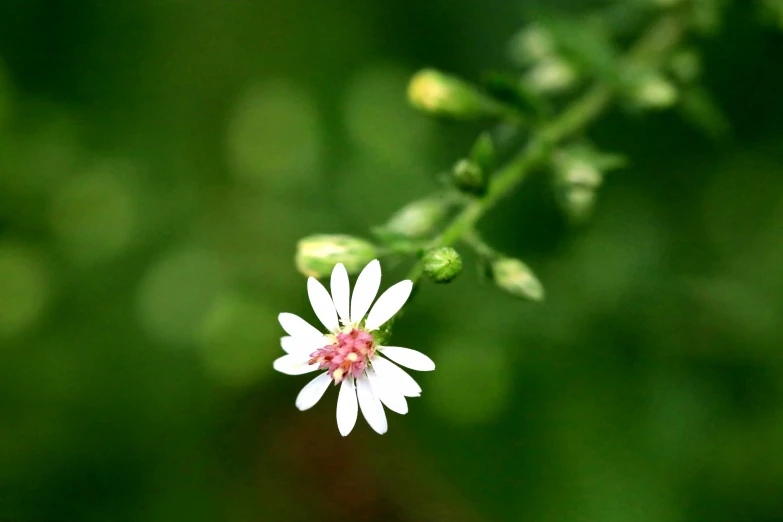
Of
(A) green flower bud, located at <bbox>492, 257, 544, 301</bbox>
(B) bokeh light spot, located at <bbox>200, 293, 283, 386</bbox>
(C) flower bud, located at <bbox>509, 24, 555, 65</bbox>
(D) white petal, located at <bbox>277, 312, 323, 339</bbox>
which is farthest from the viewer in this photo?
(B) bokeh light spot, located at <bbox>200, 293, 283, 386</bbox>

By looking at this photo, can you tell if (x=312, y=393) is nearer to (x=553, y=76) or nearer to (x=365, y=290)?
(x=365, y=290)

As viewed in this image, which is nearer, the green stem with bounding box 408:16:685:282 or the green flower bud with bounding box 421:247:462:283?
the green flower bud with bounding box 421:247:462:283

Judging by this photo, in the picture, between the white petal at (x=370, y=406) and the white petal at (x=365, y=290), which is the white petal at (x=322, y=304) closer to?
the white petal at (x=365, y=290)

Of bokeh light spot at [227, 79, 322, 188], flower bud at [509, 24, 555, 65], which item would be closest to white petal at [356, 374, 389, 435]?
flower bud at [509, 24, 555, 65]

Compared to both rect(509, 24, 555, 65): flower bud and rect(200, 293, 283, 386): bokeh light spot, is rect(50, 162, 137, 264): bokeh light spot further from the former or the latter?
rect(509, 24, 555, 65): flower bud

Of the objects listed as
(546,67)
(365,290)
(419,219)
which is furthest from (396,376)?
(546,67)

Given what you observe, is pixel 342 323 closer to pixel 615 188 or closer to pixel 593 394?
pixel 593 394
